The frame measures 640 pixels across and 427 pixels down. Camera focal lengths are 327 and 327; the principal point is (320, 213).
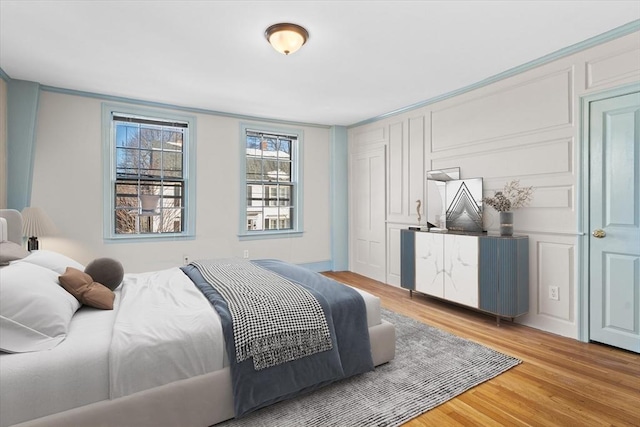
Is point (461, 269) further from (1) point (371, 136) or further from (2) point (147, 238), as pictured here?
(2) point (147, 238)

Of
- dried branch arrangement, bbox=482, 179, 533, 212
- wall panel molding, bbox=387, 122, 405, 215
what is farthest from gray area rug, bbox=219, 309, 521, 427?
wall panel molding, bbox=387, 122, 405, 215

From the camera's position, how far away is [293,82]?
3678mm

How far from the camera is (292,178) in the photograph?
18.0ft

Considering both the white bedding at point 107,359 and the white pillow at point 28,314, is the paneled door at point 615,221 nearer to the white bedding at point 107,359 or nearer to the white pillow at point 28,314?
the white bedding at point 107,359

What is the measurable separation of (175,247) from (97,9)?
2935mm

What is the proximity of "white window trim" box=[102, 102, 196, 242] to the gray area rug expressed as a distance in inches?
127

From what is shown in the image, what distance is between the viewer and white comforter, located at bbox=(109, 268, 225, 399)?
154 centimetres

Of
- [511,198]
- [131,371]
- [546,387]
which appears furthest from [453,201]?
[131,371]

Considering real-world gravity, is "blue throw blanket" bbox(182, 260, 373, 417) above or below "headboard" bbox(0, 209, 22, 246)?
below

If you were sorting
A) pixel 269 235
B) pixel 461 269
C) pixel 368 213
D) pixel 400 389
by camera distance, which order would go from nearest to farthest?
pixel 400 389
pixel 461 269
pixel 269 235
pixel 368 213

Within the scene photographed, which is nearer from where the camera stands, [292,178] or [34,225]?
[34,225]

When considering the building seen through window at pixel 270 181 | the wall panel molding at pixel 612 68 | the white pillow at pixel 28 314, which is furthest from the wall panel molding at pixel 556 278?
the white pillow at pixel 28 314

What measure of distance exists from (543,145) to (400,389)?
2630 millimetres

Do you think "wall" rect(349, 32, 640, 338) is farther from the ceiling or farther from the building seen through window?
the building seen through window
